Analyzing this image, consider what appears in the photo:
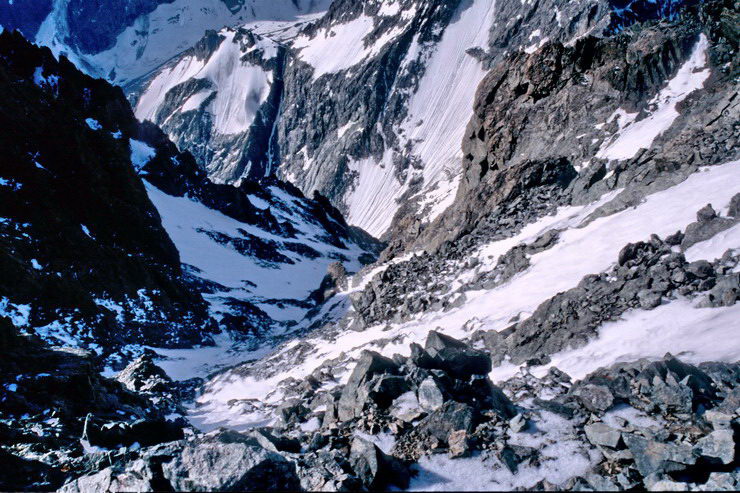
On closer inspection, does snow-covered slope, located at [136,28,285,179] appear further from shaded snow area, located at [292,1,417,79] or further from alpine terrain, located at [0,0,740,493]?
alpine terrain, located at [0,0,740,493]

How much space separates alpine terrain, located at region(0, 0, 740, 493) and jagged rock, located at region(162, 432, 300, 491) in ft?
0.08

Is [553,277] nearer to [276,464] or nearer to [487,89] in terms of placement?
[276,464]

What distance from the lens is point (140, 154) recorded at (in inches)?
3132

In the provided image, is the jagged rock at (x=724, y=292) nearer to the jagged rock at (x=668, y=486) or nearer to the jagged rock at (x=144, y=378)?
the jagged rock at (x=668, y=486)

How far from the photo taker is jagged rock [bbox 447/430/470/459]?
6.68 m

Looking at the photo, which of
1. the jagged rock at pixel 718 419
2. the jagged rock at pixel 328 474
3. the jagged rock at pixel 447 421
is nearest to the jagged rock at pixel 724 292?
the jagged rock at pixel 718 419

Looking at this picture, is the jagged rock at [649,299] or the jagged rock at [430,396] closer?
the jagged rock at [430,396]

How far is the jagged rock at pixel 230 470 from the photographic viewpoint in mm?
5633

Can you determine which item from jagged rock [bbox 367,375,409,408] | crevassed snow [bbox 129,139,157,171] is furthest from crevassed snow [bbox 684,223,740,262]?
crevassed snow [bbox 129,139,157,171]

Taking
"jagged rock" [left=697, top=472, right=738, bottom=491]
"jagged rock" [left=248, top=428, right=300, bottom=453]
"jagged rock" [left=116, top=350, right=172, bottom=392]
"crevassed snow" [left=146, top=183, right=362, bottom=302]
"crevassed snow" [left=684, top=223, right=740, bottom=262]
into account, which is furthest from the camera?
"crevassed snow" [left=146, top=183, right=362, bottom=302]

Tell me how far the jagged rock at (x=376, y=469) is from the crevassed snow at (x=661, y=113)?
66.2 feet

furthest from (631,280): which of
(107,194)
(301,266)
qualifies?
(301,266)

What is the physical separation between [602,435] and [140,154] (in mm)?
85567

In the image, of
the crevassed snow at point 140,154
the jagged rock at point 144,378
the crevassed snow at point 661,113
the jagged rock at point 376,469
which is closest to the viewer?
the jagged rock at point 376,469
